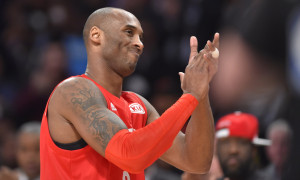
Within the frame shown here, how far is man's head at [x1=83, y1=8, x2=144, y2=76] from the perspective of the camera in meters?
3.27

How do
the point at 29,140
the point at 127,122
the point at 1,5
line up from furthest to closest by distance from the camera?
the point at 1,5, the point at 29,140, the point at 127,122

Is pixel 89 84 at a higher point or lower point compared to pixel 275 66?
lower

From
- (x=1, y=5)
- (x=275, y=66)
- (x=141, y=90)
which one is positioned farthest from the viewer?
(x=1, y=5)

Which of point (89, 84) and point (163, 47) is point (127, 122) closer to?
point (89, 84)

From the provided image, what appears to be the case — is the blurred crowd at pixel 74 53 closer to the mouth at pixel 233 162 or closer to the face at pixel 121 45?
the mouth at pixel 233 162

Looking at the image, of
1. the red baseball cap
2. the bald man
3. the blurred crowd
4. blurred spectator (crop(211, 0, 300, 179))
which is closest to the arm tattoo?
the bald man

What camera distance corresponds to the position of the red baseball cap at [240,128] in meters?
5.05

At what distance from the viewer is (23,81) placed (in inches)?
313

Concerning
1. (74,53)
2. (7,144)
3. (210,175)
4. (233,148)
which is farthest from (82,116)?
(74,53)

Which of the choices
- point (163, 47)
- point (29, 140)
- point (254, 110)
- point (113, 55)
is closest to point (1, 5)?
point (163, 47)

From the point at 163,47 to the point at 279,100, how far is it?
340 centimetres

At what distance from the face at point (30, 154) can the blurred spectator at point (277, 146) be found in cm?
256

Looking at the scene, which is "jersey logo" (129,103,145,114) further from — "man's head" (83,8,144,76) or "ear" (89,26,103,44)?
"ear" (89,26,103,44)

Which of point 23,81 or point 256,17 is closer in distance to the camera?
point 256,17
